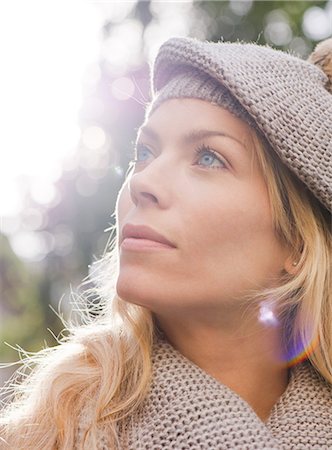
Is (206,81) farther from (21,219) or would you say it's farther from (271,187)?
(21,219)

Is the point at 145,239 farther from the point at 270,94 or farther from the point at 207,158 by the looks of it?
the point at 270,94

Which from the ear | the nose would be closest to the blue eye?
the nose

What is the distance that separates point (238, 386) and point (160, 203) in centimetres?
77

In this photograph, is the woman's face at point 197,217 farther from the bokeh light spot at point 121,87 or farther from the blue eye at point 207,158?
the bokeh light spot at point 121,87

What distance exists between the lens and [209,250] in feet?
8.59

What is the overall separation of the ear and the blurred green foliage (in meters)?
10.3

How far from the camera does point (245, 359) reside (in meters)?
2.88

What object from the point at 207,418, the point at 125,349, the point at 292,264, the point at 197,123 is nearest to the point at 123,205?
the point at 197,123

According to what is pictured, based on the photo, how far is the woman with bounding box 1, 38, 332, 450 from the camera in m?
2.56

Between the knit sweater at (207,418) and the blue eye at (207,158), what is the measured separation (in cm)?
68

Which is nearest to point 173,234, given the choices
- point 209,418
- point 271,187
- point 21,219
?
point 271,187

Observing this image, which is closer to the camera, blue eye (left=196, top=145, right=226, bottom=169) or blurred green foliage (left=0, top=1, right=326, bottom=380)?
blue eye (left=196, top=145, right=226, bottom=169)

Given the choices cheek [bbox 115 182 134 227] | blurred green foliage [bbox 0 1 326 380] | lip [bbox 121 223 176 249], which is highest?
lip [bbox 121 223 176 249]

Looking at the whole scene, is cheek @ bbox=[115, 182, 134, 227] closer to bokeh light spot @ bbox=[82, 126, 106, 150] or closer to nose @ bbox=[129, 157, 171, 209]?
nose @ bbox=[129, 157, 171, 209]
